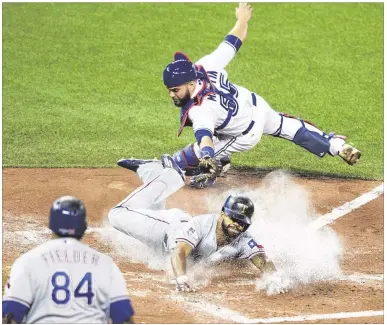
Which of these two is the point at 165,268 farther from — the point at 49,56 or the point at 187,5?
the point at 187,5

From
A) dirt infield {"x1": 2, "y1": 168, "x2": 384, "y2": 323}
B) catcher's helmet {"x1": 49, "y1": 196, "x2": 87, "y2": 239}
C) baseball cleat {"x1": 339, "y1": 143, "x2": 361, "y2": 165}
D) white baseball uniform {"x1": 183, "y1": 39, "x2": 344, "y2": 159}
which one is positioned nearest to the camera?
catcher's helmet {"x1": 49, "y1": 196, "x2": 87, "y2": 239}

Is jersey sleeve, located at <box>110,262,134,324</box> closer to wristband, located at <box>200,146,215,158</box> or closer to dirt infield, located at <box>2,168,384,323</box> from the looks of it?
dirt infield, located at <box>2,168,384,323</box>

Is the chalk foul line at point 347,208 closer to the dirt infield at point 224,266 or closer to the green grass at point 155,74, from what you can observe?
the dirt infield at point 224,266

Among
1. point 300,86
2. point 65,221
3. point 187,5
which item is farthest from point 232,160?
point 65,221

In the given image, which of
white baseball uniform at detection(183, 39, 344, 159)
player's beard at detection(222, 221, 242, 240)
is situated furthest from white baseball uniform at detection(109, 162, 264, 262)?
white baseball uniform at detection(183, 39, 344, 159)

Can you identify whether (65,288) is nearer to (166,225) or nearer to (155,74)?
A: (166,225)

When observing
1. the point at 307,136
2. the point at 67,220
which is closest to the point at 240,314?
the point at 67,220
